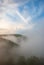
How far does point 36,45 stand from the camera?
144 cm

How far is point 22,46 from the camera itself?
4.72ft

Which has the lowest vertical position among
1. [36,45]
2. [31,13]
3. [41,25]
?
[36,45]

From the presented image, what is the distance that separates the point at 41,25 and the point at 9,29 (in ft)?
1.05

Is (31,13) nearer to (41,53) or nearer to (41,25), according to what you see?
(41,25)

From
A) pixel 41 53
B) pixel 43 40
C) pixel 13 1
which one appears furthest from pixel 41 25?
pixel 13 1

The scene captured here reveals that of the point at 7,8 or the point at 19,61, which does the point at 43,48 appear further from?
the point at 7,8

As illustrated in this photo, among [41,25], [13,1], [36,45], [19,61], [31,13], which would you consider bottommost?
[19,61]

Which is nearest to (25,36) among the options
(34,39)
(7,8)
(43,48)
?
(34,39)

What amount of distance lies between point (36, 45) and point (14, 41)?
0.22 metres

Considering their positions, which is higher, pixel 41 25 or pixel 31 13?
pixel 31 13

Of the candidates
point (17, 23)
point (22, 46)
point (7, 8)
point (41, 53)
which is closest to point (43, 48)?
point (41, 53)

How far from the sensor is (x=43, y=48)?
4.71 ft

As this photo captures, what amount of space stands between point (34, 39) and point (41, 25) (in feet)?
0.51

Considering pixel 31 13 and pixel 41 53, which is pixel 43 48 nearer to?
pixel 41 53
